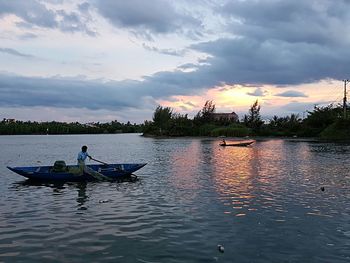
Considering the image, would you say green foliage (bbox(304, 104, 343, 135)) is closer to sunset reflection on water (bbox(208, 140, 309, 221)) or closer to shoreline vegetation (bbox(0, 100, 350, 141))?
shoreline vegetation (bbox(0, 100, 350, 141))

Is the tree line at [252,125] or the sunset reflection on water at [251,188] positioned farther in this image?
the tree line at [252,125]

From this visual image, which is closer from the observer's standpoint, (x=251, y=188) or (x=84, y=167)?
(x=251, y=188)

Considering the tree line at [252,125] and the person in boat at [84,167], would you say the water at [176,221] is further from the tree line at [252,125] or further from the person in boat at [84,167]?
the tree line at [252,125]

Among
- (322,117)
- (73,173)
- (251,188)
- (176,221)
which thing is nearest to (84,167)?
(73,173)

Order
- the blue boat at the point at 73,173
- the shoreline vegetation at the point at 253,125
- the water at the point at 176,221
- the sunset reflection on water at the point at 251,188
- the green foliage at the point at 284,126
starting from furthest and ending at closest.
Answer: the green foliage at the point at 284,126, the shoreline vegetation at the point at 253,125, the blue boat at the point at 73,173, the sunset reflection on water at the point at 251,188, the water at the point at 176,221

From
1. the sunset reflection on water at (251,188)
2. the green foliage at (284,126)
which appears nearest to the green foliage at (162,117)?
the green foliage at (284,126)

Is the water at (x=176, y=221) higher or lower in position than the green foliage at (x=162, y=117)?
lower

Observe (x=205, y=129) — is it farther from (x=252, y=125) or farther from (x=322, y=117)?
(x=322, y=117)

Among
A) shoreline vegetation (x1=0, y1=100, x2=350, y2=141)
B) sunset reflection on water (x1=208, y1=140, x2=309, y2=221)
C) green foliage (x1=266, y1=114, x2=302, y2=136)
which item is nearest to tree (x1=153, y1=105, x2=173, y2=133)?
shoreline vegetation (x1=0, y1=100, x2=350, y2=141)

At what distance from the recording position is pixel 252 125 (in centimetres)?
16200

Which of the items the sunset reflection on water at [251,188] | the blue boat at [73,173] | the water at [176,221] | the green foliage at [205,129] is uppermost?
the green foliage at [205,129]

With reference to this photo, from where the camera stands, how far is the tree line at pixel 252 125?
Answer: 420 feet

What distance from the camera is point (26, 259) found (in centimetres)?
1248

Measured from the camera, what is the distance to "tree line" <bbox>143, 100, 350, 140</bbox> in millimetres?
128050
